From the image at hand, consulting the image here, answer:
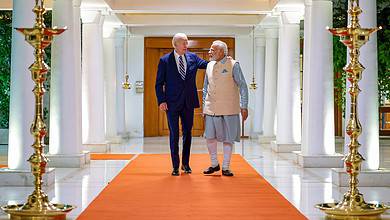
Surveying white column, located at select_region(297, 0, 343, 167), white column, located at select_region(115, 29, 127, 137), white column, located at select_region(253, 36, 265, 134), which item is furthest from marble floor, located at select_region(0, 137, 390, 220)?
white column, located at select_region(115, 29, 127, 137)

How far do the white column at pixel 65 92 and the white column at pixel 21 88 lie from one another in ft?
7.03

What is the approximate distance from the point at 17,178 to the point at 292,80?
23.0 feet

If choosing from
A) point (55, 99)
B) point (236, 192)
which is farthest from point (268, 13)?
point (236, 192)

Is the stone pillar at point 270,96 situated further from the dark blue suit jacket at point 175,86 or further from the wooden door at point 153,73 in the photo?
the dark blue suit jacket at point 175,86

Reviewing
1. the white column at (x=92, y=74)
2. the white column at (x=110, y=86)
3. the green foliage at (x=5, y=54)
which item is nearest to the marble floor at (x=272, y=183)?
the white column at (x=92, y=74)

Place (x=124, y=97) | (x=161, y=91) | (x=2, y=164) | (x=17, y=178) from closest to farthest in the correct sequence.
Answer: (x=17, y=178)
(x=161, y=91)
(x=2, y=164)
(x=124, y=97)

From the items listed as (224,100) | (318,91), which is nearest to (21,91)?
(224,100)

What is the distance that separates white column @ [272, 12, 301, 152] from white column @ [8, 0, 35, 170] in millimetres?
6692

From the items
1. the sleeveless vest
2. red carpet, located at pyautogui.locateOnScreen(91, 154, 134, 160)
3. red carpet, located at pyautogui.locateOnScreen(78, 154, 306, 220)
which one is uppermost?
the sleeveless vest

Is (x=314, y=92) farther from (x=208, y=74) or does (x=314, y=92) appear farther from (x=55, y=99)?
(x=55, y=99)

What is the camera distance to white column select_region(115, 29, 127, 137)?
18.7m

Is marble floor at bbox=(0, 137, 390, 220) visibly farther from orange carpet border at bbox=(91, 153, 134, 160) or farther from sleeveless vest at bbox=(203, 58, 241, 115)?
sleeveless vest at bbox=(203, 58, 241, 115)

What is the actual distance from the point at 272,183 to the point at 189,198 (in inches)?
71.1

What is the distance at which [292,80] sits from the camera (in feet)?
45.8
